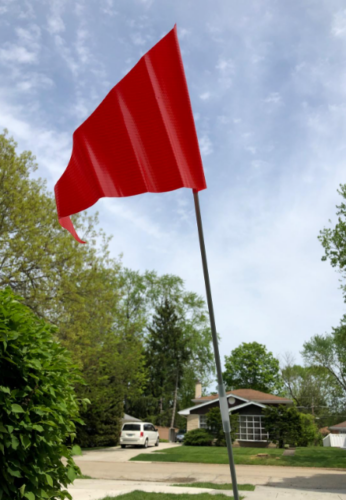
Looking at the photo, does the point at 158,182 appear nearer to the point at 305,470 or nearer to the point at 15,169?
the point at 15,169

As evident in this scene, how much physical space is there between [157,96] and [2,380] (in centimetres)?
321

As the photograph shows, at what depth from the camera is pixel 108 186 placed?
500 centimetres

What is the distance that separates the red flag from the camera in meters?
4.60

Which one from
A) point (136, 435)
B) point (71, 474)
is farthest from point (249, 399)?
point (71, 474)

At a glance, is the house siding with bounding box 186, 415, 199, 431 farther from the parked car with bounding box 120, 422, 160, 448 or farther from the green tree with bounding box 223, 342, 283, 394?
the green tree with bounding box 223, 342, 283, 394

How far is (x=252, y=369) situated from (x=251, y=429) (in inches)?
1117

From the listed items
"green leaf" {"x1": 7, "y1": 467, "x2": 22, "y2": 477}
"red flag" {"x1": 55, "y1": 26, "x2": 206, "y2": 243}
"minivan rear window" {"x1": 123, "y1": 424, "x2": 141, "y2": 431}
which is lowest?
"minivan rear window" {"x1": 123, "y1": 424, "x2": 141, "y2": 431}

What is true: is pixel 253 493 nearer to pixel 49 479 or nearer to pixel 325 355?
pixel 49 479

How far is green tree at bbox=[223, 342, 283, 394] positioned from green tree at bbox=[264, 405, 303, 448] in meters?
31.4

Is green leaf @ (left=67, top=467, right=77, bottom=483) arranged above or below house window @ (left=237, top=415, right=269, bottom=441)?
above

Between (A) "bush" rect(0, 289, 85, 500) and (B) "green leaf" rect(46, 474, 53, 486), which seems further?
(B) "green leaf" rect(46, 474, 53, 486)

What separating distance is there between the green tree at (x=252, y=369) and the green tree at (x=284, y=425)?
1236 inches

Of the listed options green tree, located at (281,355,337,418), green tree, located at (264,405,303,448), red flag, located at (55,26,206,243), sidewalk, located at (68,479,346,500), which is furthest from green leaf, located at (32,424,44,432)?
green tree, located at (281,355,337,418)

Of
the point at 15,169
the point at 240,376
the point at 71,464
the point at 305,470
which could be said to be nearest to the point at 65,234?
the point at 15,169
